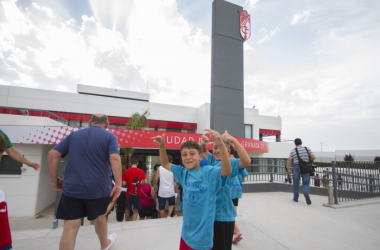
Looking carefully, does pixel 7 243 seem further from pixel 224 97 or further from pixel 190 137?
pixel 190 137

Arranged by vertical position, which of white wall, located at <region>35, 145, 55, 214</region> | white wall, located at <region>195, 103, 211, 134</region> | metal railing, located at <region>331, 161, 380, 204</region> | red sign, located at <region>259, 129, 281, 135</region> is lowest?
white wall, located at <region>35, 145, 55, 214</region>

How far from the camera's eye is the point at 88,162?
206cm

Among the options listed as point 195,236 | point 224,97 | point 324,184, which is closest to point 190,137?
point 224,97

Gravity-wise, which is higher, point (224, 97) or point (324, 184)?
point (224, 97)

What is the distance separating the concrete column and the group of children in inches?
170

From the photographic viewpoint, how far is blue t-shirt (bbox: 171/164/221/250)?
1.60m

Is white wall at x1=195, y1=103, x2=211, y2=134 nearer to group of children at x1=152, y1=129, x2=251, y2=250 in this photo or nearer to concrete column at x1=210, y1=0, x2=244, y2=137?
concrete column at x1=210, y1=0, x2=244, y2=137

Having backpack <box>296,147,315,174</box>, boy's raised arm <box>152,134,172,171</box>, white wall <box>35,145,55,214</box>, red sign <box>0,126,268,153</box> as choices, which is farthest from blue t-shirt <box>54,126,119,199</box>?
white wall <box>35,145,55,214</box>

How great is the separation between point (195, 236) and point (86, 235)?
7.46 ft

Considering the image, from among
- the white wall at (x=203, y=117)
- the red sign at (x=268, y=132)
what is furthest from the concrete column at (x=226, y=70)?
the red sign at (x=268, y=132)

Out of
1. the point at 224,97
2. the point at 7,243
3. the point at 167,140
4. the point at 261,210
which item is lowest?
the point at 261,210

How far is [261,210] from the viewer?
15.2ft

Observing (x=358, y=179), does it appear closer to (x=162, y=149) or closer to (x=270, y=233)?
(x=270, y=233)

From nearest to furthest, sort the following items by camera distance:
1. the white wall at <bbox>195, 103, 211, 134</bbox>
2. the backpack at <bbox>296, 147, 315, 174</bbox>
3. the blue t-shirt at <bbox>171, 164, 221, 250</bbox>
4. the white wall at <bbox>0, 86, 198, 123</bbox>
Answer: the blue t-shirt at <bbox>171, 164, 221, 250</bbox>, the backpack at <bbox>296, 147, 315, 174</bbox>, the white wall at <bbox>0, 86, 198, 123</bbox>, the white wall at <bbox>195, 103, 211, 134</bbox>
